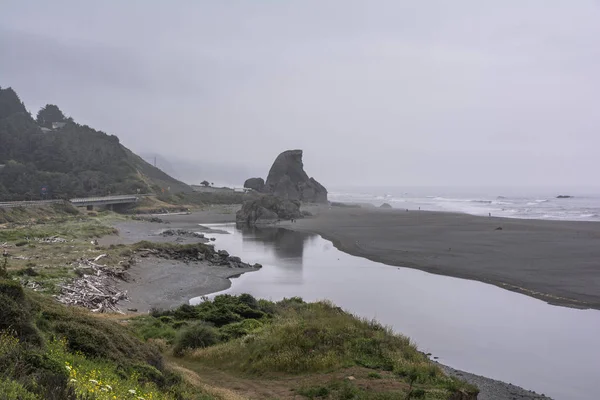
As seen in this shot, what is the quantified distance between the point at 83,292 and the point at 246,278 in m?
12.3

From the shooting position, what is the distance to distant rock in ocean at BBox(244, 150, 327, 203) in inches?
5817

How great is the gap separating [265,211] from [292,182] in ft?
237

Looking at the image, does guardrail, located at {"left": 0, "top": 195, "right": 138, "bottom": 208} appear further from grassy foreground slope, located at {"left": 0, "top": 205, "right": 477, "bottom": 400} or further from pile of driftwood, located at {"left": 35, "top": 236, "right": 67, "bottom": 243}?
grassy foreground slope, located at {"left": 0, "top": 205, "right": 477, "bottom": 400}

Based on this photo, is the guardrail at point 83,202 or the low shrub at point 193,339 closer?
the low shrub at point 193,339

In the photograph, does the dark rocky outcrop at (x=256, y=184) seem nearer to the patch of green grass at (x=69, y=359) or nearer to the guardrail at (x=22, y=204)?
the guardrail at (x=22, y=204)

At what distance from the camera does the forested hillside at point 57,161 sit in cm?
10394

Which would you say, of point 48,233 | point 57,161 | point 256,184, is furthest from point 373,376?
point 256,184

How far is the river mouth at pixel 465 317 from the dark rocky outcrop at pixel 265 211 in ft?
131

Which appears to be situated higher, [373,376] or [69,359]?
[69,359]

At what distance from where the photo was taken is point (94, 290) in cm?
2447

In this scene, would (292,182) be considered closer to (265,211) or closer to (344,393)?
(265,211)

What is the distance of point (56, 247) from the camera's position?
36031mm

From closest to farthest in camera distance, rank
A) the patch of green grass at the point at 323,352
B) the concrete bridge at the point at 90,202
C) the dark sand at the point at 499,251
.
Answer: the patch of green grass at the point at 323,352, the dark sand at the point at 499,251, the concrete bridge at the point at 90,202

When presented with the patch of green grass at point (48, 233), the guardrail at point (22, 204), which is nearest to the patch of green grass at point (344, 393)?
the patch of green grass at point (48, 233)
